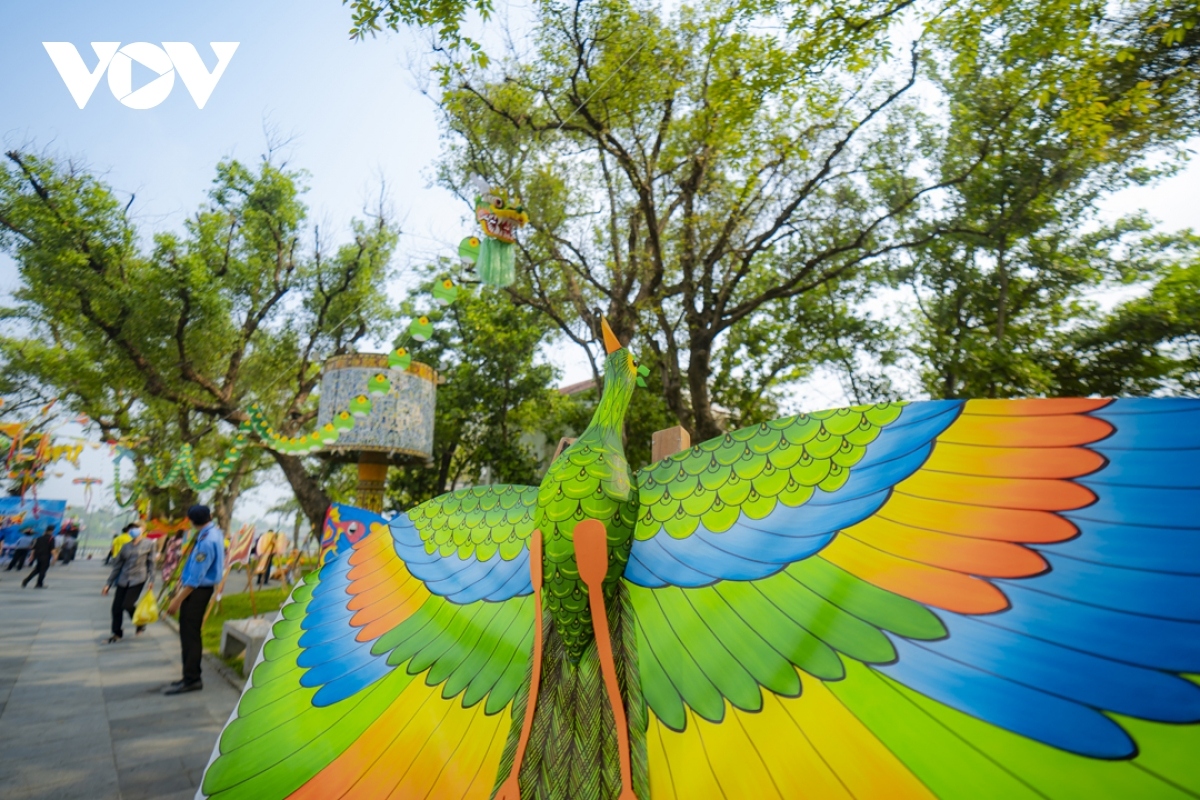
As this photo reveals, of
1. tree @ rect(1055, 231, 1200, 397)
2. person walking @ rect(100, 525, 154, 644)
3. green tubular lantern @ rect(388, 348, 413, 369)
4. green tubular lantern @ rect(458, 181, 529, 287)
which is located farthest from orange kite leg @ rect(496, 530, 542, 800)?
tree @ rect(1055, 231, 1200, 397)

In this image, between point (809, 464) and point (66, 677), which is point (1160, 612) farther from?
point (66, 677)

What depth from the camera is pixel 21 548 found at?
1705 centimetres

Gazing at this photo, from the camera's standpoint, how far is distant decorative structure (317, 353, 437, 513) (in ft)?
24.1

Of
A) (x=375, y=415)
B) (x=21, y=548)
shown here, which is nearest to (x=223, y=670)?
(x=375, y=415)

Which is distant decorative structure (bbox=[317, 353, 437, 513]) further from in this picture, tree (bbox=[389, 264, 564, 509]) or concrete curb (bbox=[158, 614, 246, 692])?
tree (bbox=[389, 264, 564, 509])

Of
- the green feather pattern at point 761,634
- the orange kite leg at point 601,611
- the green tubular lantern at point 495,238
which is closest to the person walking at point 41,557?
the green tubular lantern at point 495,238

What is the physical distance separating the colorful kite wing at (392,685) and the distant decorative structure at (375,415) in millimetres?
5408

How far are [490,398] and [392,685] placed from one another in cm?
1115

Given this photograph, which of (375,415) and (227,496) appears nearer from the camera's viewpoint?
(375,415)

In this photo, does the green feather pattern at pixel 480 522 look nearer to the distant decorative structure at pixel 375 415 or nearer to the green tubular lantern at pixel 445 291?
the green tubular lantern at pixel 445 291

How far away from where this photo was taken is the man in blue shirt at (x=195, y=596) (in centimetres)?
502

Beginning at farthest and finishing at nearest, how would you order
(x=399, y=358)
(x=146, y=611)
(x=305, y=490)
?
(x=305, y=490)
(x=146, y=611)
(x=399, y=358)

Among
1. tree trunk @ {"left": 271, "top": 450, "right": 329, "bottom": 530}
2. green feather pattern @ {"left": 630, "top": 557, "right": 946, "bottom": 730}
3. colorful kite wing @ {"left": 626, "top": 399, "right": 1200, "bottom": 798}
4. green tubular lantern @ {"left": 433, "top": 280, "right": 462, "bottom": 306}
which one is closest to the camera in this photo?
colorful kite wing @ {"left": 626, "top": 399, "right": 1200, "bottom": 798}

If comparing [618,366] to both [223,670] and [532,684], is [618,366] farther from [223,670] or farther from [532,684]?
[223,670]
